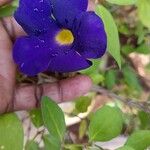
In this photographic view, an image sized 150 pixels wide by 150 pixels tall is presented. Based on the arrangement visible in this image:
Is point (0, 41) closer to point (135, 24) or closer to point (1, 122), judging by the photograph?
point (1, 122)

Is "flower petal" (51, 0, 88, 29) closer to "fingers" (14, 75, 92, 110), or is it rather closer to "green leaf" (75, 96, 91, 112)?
"fingers" (14, 75, 92, 110)

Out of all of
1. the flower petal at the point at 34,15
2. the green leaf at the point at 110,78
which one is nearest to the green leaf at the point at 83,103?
the green leaf at the point at 110,78

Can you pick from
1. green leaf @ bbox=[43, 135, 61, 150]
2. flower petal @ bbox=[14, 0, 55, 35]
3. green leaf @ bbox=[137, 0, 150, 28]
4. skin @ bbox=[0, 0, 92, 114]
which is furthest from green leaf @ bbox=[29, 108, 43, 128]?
green leaf @ bbox=[137, 0, 150, 28]

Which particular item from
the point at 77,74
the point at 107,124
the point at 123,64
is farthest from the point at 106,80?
the point at 107,124

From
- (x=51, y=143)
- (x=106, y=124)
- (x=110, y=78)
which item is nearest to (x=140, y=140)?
(x=106, y=124)

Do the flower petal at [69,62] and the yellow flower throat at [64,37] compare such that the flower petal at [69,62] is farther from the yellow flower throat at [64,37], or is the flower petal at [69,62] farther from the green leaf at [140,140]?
the green leaf at [140,140]
